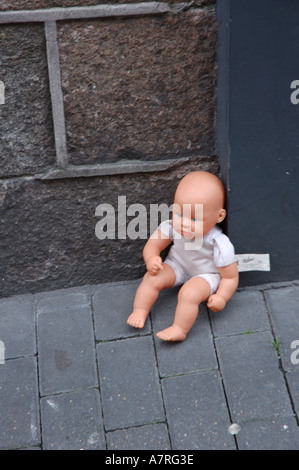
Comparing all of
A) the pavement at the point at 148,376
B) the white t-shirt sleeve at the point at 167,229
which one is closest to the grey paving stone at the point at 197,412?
the pavement at the point at 148,376

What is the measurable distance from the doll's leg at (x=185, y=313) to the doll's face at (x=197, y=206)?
0.82ft

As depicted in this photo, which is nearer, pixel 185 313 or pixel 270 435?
pixel 270 435

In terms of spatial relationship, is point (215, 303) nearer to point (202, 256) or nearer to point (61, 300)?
point (202, 256)

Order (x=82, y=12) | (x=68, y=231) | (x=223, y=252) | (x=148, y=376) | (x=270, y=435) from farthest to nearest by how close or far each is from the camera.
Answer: (x=68, y=231)
(x=223, y=252)
(x=148, y=376)
(x=82, y=12)
(x=270, y=435)

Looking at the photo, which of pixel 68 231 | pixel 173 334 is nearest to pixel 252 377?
pixel 173 334

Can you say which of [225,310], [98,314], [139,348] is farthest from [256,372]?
[98,314]

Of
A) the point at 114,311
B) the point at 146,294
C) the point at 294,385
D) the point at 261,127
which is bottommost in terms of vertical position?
the point at 294,385

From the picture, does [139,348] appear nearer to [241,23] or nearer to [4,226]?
[4,226]

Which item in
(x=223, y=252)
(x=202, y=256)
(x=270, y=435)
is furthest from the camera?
(x=202, y=256)

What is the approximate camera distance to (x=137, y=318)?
275 centimetres

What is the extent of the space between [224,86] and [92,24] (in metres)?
0.62

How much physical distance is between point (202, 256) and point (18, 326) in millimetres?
950

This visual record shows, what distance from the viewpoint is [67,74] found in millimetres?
2609

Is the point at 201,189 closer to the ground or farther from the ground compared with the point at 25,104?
closer to the ground
